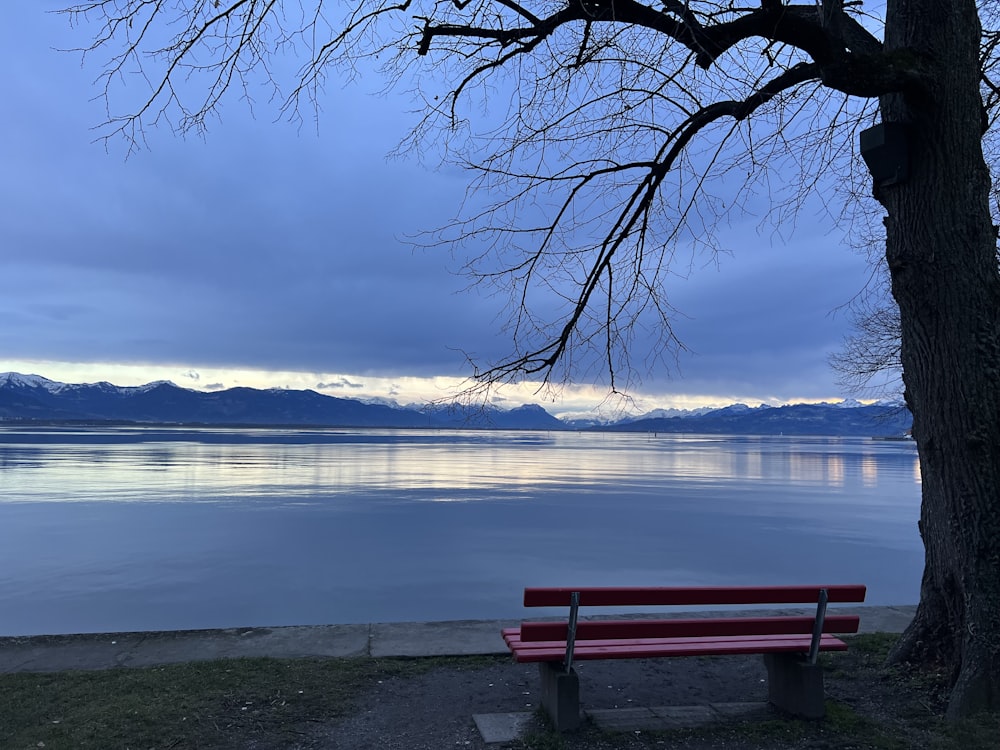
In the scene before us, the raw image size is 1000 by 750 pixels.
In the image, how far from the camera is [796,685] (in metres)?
5.02

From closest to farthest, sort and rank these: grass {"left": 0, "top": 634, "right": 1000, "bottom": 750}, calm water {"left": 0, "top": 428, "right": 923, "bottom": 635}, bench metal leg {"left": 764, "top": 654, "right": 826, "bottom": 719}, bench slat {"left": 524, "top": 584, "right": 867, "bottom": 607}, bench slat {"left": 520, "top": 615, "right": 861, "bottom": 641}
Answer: bench slat {"left": 524, "top": 584, "right": 867, "bottom": 607} < grass {"left": 0, "top": 634, "right": 1000, "bottom": 750} < bench slat {"left": 520, "top": 615, "right": 861, "bottom": 641} < bench metal leg {"left": 764, "top": 654, "right": 826, "bottom": 719} < calm water {"left": 0, "top": 428, "right": 923, "bottom": 635}

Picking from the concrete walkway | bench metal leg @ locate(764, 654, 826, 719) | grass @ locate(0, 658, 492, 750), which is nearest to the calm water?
the concrete walkway

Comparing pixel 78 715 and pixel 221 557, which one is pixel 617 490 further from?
pixel 78 715

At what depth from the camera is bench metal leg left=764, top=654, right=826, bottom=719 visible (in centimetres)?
496

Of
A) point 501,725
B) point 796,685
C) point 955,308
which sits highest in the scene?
point 955,308

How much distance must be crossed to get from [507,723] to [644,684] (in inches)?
57.5

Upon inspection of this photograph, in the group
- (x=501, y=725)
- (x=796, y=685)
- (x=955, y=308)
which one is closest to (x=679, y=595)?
(x=796, y=685)

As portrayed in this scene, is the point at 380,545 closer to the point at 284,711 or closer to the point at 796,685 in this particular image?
the point at 284,711

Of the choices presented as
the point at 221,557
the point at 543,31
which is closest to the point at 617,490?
the point at 221,557

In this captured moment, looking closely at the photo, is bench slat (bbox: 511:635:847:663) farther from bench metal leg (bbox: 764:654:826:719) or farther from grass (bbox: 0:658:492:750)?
grass (bbox: 0:658:492:750)

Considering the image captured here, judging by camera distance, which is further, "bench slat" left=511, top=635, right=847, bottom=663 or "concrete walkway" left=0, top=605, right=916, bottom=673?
"concrete walkway" left=0, top=605, right=916, bottom=673

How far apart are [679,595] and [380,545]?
10.6m

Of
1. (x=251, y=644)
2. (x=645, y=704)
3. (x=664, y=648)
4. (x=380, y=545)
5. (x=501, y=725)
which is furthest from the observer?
(x=380, y=545)

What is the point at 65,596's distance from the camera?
10.2 meters
